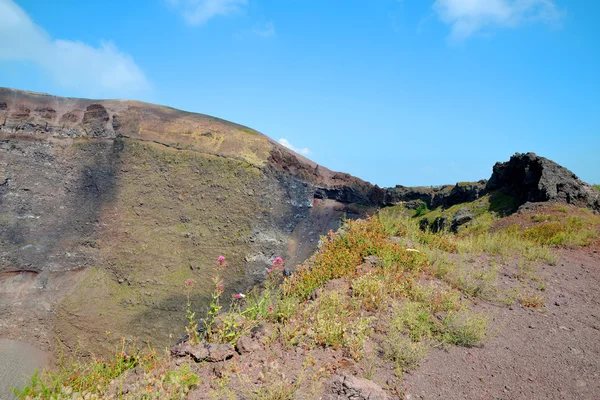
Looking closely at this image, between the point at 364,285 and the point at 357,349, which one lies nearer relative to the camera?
the point at 357,349

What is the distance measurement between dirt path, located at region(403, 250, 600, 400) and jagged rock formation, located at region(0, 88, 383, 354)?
841cm

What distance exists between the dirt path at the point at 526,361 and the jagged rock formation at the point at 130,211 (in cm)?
841

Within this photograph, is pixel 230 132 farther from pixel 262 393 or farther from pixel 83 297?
pixel 262 393

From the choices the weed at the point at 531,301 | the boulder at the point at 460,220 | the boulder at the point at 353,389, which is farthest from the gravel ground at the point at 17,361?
the boulder at the point at 460,220

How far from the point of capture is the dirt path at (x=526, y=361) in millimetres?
2982

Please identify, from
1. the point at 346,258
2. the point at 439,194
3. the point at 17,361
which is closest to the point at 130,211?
the point at 17,361

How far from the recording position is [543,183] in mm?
12031

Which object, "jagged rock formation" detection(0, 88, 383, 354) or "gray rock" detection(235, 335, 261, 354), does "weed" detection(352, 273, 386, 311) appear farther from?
"jagged rock formation" detection(0, 88, 383, 354)

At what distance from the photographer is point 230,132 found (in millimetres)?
18047

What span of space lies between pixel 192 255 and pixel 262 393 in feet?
35.6

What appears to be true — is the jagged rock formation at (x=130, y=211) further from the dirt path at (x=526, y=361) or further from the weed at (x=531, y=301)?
the weed at (x=531, y=301)

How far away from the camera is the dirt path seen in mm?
2982

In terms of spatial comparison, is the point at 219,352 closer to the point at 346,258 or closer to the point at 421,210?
the point at 346,258

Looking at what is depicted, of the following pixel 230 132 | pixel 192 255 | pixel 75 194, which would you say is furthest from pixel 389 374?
pixel 230 132
